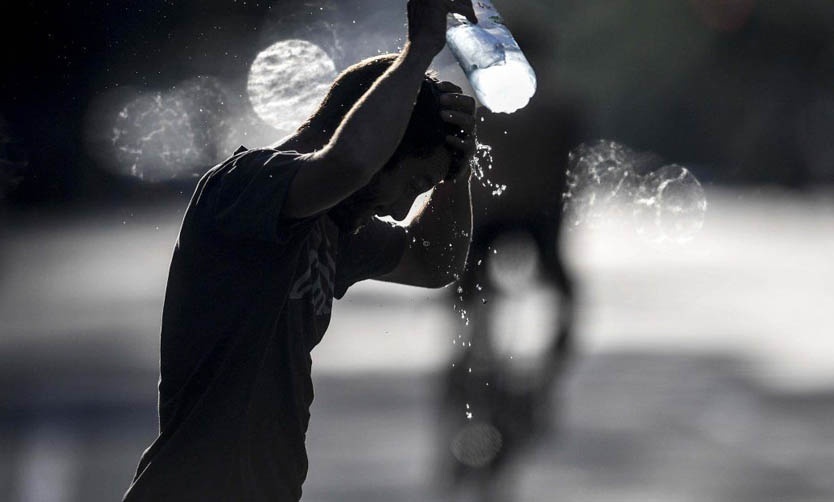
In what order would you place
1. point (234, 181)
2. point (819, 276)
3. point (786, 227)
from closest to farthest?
point (234, 181) → point (819, 276) → point (786, 227)

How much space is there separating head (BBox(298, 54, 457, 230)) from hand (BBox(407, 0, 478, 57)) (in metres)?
0.22

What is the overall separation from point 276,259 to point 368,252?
0.74 meters

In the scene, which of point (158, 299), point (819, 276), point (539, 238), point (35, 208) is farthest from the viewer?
point (35, 208)

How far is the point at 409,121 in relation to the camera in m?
3.72

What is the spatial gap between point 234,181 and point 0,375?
8.55 metres

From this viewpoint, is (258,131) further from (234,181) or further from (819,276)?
(234,181)

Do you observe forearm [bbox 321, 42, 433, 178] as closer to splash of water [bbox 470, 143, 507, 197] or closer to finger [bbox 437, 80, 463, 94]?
finger [bbox 437, 80, 463, 94]

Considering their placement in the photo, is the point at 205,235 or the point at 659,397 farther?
the point at 659,397

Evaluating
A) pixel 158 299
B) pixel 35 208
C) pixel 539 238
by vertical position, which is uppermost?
pixel 539 238

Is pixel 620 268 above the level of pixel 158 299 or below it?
below

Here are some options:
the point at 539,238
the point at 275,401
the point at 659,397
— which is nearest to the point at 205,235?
the point at 275,401

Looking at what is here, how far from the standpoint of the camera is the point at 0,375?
460 inches

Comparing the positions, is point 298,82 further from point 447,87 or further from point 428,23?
point 428,23

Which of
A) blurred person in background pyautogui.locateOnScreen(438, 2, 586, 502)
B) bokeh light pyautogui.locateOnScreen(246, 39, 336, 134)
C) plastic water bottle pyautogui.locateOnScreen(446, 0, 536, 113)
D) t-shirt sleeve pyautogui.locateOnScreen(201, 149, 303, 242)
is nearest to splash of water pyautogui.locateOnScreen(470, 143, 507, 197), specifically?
blurred person in background pyautogui.locateOnScreen(438, 2, 586, 502)
